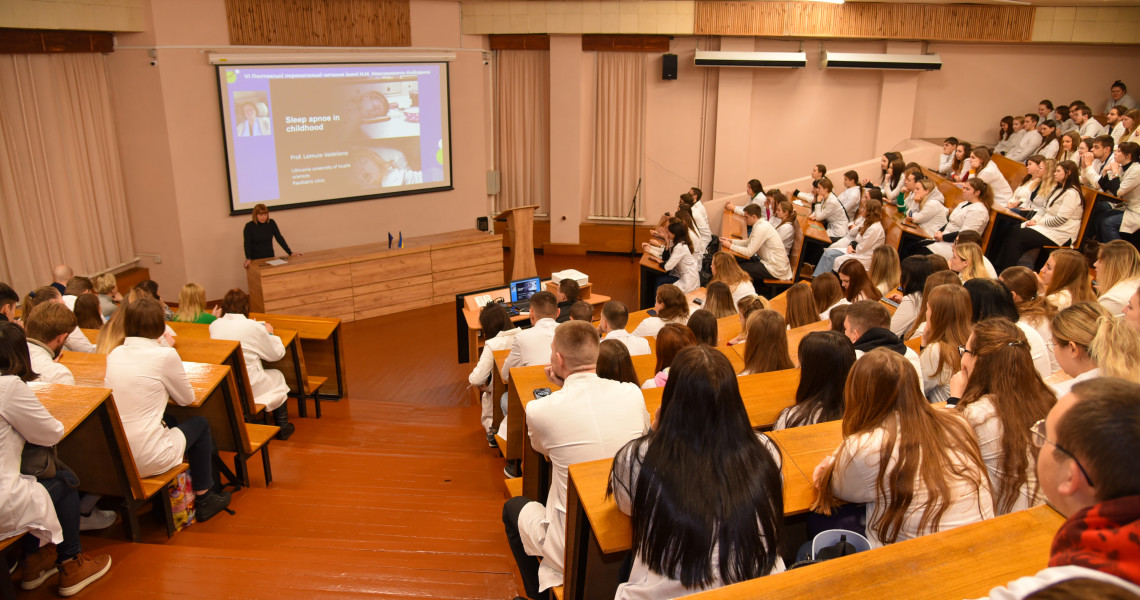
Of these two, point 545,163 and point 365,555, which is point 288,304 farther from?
point 365,555

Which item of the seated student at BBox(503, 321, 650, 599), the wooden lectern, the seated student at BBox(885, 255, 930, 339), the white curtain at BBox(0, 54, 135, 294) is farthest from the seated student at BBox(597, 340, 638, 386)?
the white curtain at BBox(0, 54, 135, 294)

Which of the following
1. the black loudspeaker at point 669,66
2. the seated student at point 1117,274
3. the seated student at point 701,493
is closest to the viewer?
the seated student at point 701,493

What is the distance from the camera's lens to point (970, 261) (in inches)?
207

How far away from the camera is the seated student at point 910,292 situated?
491 cm

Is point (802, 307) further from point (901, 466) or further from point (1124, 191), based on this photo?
point (1124, 191)

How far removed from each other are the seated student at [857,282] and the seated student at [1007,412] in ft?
8.79

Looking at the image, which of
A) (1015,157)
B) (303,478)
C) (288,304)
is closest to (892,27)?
(1015,157)

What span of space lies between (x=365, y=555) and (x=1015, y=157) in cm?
944

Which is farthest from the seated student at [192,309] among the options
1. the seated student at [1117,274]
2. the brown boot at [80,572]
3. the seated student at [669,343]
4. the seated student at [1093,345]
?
the seated student at [1117,274]

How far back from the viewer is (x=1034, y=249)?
6.96m

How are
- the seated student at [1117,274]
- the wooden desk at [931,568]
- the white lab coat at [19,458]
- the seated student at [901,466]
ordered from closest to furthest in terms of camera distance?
the wooden desk at [931,568]
the seated student at [901,466]
the white lab coat at [19,458]
the seated student at [1117,274]

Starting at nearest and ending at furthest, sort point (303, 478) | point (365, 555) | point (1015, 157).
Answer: point (365, 555), point (303, 478), point (1015, 157)

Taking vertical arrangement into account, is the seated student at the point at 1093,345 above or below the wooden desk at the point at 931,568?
above

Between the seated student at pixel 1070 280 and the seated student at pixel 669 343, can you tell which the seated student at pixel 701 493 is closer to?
the seated student at pixel 669 343
